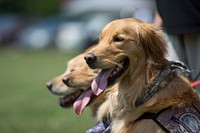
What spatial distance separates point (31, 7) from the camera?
4444 cm

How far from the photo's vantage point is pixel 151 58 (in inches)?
181

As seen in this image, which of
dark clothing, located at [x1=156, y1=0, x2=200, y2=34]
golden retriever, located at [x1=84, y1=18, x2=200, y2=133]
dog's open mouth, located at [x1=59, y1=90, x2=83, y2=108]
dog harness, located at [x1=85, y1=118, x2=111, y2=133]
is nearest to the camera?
golden retriever, located at [x1=84, y1=18, x2=200, y2=133]

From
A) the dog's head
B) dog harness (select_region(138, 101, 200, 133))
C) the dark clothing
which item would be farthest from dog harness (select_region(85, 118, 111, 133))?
the dark clothing

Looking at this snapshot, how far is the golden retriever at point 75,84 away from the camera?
5898 mm

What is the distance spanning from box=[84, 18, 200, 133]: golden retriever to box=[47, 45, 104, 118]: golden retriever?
3.37 feet

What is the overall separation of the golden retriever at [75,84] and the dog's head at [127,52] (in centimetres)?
104

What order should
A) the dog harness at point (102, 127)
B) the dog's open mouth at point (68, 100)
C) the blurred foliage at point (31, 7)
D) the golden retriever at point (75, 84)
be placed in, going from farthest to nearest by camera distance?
the blurred foliage at point (31, 7), the dog's open mouth at point (68, 100), the golden retriever at point (75, 84), the dog harness at point (102, 127)

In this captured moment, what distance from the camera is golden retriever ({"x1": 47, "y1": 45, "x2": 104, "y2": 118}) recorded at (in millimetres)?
5898

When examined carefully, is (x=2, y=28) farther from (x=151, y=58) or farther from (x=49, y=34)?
(x=151, y=58)

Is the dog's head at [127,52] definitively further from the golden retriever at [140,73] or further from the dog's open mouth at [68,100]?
the dog's open mouth at [68,100]

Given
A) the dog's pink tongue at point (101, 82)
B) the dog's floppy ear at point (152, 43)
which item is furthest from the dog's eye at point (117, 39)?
the dog's pink tongue at point (101, 82)

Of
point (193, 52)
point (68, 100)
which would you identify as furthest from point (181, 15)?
point (68, 100)

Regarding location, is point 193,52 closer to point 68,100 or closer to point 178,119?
point 178,119

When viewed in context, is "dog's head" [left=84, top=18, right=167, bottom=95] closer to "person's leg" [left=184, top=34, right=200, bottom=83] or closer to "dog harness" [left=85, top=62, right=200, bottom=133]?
"dog harness" [left=85, top=62, right=200, bottom=133]
